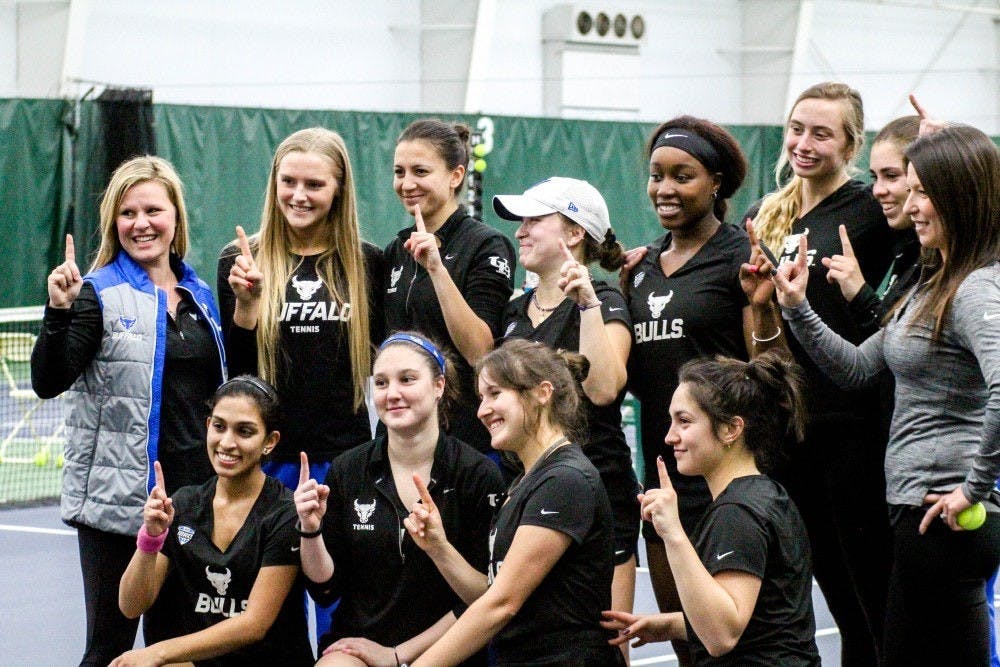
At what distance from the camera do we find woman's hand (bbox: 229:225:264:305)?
4.12 metres

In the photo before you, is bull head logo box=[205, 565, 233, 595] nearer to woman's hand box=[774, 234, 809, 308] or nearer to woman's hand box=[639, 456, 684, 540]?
woman's hand box=[639, 456, 684, 540]

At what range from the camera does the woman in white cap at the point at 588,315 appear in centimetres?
381

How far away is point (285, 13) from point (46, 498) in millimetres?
10309

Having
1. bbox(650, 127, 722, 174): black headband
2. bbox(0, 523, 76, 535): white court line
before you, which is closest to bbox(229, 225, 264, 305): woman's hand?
bbox(650, 127, 722, 174): black headband

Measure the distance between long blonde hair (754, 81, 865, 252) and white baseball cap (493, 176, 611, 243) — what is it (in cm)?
53

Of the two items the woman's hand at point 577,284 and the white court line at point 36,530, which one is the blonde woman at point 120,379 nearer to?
the woman's hand at point 577,284

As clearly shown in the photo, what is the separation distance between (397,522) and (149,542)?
730 mm

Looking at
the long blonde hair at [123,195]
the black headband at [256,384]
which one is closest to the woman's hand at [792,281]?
the black headband at [256,384]

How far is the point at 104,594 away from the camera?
13.1ft

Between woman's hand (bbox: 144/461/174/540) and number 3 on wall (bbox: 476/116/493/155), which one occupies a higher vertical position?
number 3 on wall (bbox: 476/116/493/155)

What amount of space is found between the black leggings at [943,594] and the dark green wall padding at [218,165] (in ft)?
34.0

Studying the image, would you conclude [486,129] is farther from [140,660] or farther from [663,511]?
[663,511]

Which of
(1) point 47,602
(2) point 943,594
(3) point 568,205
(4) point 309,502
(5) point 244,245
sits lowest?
(1) point 47,602

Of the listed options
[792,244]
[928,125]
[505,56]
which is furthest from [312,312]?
[505,56]
